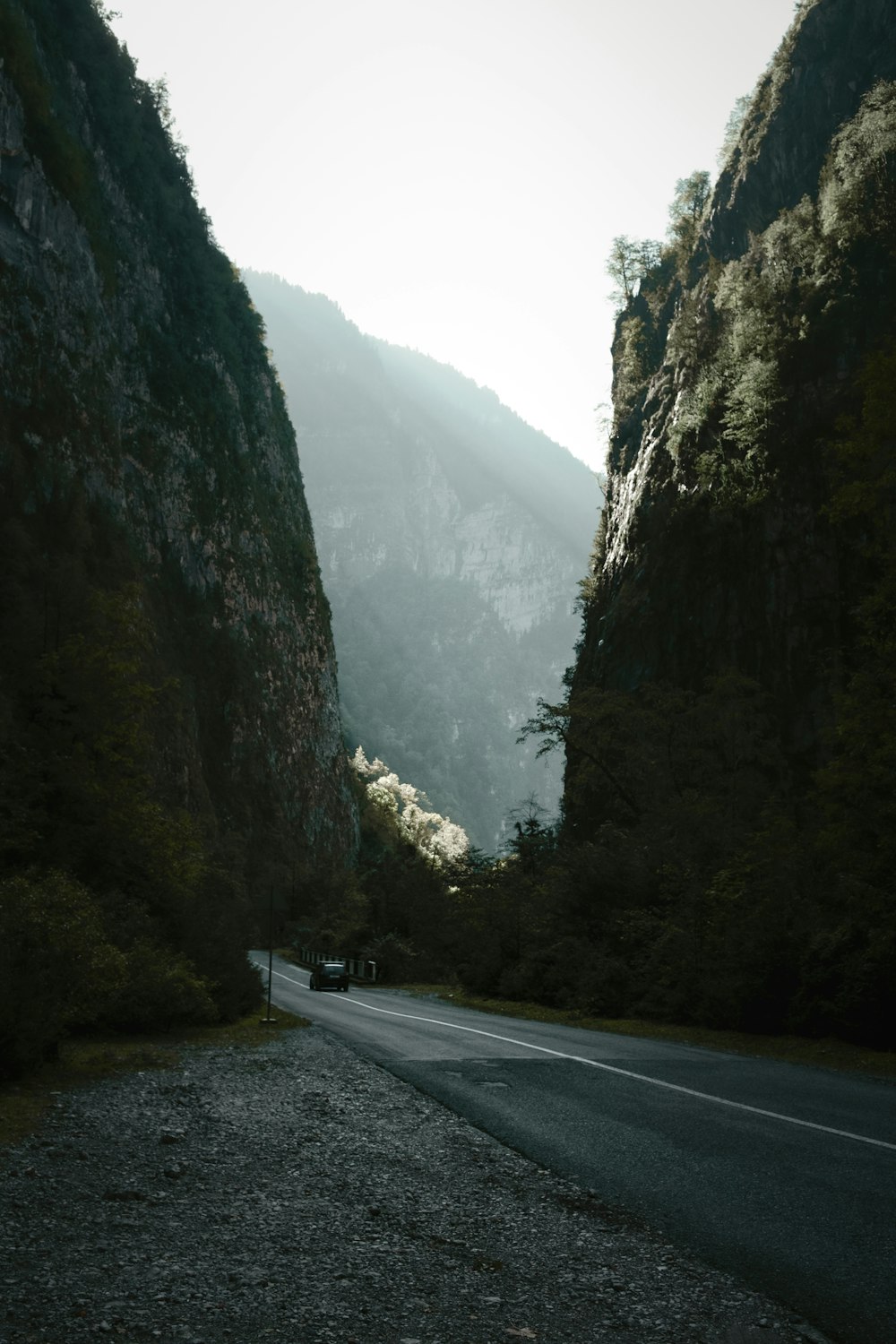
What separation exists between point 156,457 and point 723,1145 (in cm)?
6103

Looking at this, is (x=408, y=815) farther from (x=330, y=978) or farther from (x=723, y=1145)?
(x=723, y=1145)

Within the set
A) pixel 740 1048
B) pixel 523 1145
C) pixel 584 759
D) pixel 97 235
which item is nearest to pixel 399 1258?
pixel 523 1145

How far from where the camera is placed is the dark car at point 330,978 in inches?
1419

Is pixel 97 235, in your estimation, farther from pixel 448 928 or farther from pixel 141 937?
pixel 141 937

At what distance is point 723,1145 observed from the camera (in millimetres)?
7336

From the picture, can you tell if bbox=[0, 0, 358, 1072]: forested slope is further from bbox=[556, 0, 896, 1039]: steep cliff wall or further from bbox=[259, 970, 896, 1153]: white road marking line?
bbox=[556, 0, 896, 1039]: steep cliff wall

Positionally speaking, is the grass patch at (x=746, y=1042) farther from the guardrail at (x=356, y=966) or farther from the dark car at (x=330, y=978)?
the guardrail at (x=356, y=966)

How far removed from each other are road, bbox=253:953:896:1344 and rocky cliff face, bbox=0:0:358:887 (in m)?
19.6

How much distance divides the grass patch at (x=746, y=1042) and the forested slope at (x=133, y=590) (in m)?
6.93

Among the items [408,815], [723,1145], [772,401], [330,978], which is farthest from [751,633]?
[408,815]

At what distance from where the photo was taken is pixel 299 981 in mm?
41906

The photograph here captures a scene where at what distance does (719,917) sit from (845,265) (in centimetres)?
2711

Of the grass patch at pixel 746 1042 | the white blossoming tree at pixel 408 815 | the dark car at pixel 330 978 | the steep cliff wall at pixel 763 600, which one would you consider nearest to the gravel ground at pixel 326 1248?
the grass patch at pixel 746 1042

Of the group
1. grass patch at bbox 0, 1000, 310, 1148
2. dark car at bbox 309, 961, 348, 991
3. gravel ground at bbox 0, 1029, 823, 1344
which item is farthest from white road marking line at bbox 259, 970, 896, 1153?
dark car at bbox 309, 961, 348, 991
